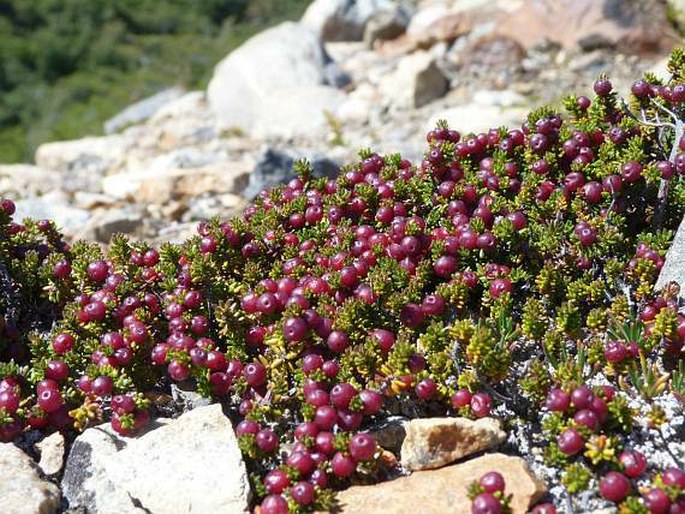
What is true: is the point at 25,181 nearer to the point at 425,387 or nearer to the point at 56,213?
the point at 56,213

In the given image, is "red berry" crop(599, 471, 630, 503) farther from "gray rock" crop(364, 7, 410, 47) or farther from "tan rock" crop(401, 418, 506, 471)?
"gray rock" crop(364, 7, 410, 47)

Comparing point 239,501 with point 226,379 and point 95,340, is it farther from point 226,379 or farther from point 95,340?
point 95,340

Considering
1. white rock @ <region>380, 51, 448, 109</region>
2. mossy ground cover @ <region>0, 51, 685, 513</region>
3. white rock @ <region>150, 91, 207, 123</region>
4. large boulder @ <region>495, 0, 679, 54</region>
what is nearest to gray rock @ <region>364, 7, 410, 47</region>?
large boulder @ <region>495, 0, 679, 54</region>

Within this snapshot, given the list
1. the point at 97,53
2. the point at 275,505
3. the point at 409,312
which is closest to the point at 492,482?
the point at 275,505

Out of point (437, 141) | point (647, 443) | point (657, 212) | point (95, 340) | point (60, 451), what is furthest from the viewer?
point (437, 141)

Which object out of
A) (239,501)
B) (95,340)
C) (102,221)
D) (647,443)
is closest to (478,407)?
(647,443)

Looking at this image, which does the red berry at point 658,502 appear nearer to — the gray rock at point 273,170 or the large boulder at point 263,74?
the gray rock at point 273,170
